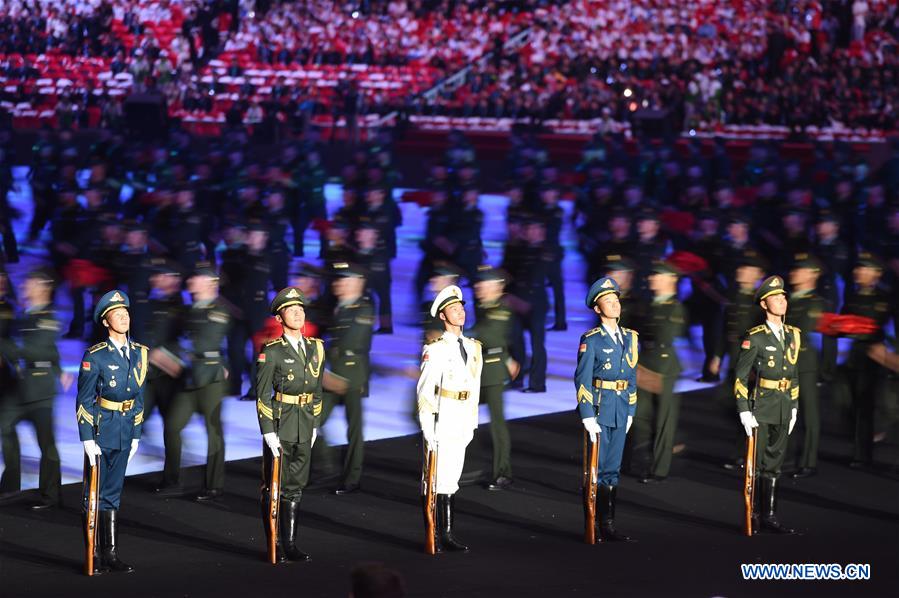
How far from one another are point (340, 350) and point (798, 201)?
7.83 meters

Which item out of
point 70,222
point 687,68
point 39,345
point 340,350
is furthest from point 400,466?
point 687,68

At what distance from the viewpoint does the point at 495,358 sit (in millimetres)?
11078

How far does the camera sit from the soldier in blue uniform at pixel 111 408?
870 cm

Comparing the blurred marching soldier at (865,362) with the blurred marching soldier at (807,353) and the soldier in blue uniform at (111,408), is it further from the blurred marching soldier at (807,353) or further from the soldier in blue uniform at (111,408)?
the soldier in blue uniform at (111,408)

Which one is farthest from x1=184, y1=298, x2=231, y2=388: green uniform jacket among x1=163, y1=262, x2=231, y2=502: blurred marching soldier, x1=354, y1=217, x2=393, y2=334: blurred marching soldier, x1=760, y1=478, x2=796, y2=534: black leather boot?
x1=760, y1=478, x2=796, y2=534: black leather boot

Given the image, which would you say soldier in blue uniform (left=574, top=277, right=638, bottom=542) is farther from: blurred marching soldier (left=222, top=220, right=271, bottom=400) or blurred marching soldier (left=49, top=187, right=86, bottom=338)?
blurred marching soldier (left=49, top=187, right=86, bottom=338)

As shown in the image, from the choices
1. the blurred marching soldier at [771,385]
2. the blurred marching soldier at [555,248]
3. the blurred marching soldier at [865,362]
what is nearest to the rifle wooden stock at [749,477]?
the blurred marching soldier at [771,385]

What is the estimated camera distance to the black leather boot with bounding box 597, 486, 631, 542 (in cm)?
938

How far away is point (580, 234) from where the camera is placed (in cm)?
1778

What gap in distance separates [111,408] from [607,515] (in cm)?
318

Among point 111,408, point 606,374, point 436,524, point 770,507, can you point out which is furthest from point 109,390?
point 770,507

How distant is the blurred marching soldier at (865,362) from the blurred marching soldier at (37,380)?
598cm

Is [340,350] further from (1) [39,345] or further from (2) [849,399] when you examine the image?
(2) [849,399]

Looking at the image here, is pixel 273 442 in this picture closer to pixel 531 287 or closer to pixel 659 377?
pixel 659 377
